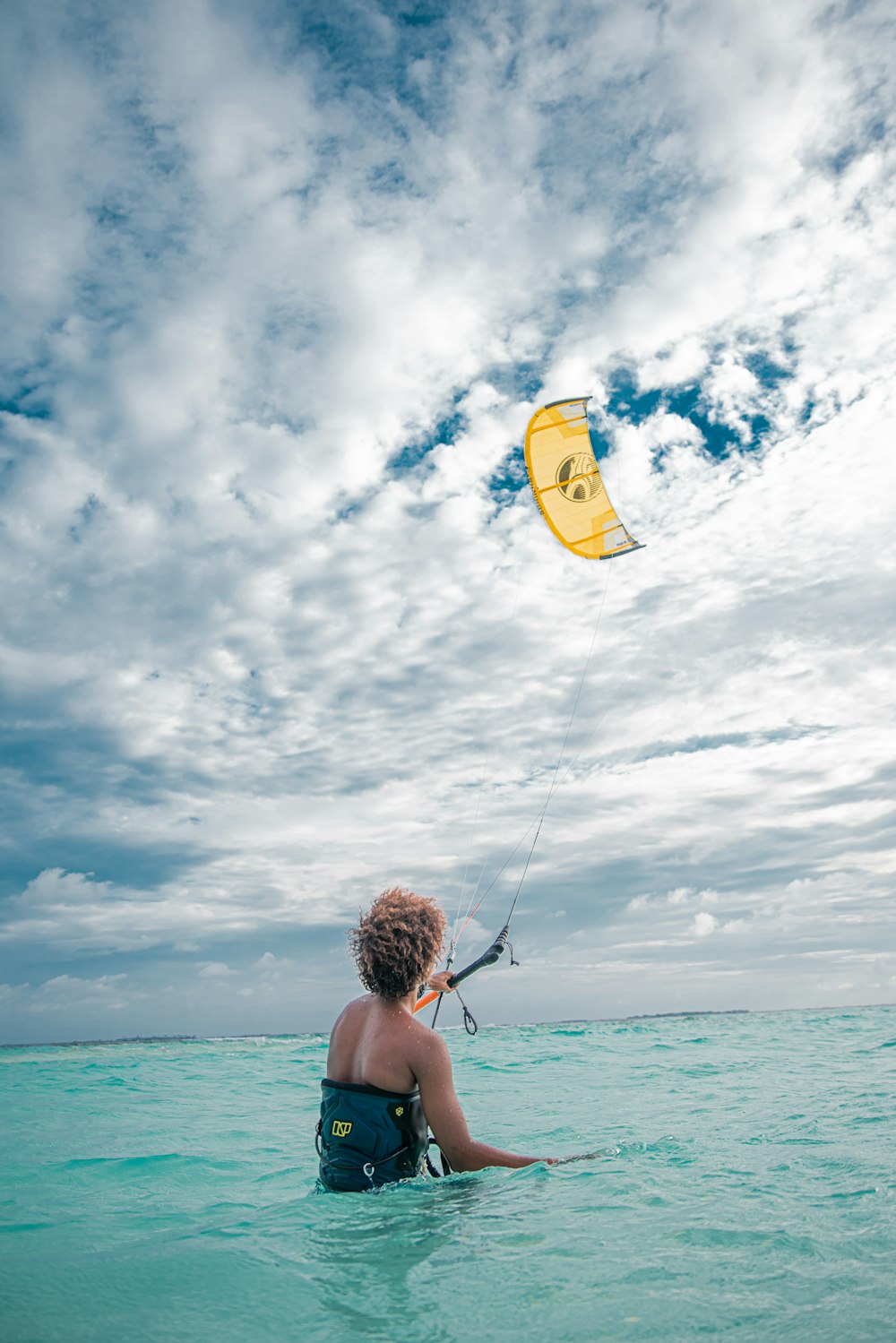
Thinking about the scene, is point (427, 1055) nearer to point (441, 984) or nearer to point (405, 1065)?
point (405, 1065)

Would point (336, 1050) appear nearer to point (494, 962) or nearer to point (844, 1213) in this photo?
point (494, 962)

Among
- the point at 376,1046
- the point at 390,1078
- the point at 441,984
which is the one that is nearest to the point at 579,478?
the point at 441,984

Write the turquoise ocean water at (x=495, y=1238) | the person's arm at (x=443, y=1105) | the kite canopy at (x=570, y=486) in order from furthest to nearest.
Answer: the kite canopy at (x=570, y=486) < the person's arm at (x=443, y=1105) < the turquoise ocean water at (x=495, y=1238)

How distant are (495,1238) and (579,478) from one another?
10.5 meters

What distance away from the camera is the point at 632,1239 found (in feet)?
14.1

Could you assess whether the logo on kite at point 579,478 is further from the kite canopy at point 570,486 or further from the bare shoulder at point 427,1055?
the bare shoulder at point 427,1055

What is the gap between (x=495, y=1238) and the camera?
4188 mm

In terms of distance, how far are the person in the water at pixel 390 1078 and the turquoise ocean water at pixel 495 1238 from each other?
20cm

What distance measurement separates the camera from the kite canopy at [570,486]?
1256cm

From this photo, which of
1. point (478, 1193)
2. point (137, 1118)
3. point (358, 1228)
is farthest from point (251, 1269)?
point (137, 1118)

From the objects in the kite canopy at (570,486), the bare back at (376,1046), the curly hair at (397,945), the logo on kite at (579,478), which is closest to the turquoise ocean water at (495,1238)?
the bare back at (376,1046)

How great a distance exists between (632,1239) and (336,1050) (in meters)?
1.77

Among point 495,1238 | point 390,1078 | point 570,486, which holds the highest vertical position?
point 570,486

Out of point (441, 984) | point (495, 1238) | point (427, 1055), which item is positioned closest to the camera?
point (495, 1238)
